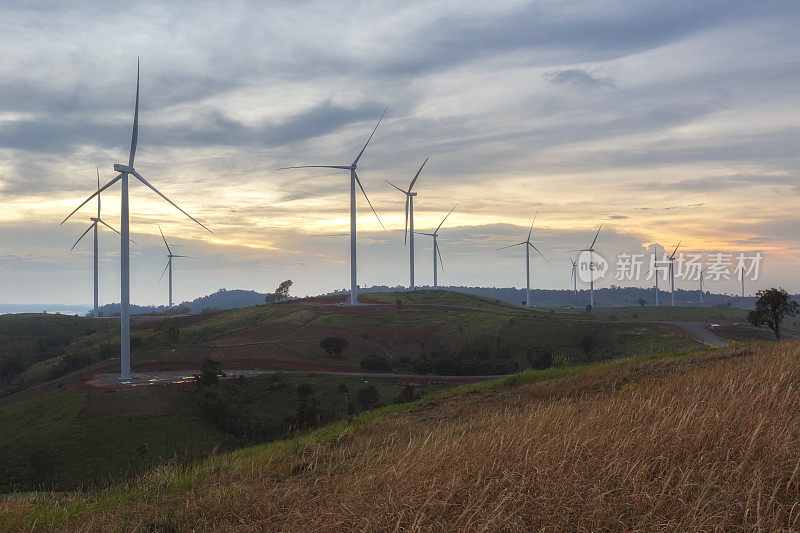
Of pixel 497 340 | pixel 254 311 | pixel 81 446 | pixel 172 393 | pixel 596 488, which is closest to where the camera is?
pixel 596 488

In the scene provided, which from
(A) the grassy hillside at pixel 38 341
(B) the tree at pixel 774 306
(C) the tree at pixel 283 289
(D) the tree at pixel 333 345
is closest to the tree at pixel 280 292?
(C) the tree at pixel 283 289

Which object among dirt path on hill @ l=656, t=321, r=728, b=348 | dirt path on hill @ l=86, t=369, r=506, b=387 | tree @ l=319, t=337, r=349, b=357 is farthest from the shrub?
dirt path on hill @ l=656, t=321, r=728, b=348

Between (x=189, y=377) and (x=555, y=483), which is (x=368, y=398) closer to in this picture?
(x=189, y=377)

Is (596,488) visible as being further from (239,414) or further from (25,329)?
(25,329)

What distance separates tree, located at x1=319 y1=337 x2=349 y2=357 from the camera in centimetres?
9000

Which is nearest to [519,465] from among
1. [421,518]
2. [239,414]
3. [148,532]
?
[421,518]

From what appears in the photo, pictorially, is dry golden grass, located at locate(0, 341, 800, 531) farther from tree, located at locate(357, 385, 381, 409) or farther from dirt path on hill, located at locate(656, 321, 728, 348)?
dirt path on hill, located at locate(656, 321, 728, 348)

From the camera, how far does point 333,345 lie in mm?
90125

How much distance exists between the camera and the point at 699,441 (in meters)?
7.55

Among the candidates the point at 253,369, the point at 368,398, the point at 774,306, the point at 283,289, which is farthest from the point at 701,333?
the point at 283,289

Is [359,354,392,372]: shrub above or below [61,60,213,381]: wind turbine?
below

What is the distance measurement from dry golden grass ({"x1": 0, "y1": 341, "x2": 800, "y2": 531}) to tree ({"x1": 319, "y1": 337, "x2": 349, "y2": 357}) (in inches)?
3177

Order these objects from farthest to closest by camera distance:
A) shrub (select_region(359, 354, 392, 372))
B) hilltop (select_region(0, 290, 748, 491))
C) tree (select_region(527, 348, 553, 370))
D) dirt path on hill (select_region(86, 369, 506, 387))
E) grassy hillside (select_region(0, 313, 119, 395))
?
grassy hillside (select_region(0, 313, 119, 395)) < shrub (select_region(359, 354, 392, 372)) < tree (select_region(527, 348, 553, 370)) < dirt path on hill (select_region(86, 369, 506, 387)) < hilltop (select_region(0, 290, 748, 491))

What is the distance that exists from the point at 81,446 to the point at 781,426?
5440 cm
